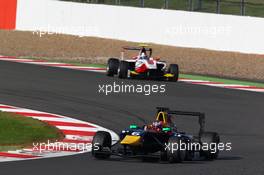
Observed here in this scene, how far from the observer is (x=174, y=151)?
14.9m

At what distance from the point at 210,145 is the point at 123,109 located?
664 centimetres

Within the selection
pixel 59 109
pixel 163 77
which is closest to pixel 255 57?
pixel 163 77

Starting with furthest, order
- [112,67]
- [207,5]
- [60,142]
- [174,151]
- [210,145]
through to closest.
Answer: [207,5]
[112,67]
[60,142]
[210,145]
[174,151]

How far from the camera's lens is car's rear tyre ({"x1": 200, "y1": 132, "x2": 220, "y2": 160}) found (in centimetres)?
1573

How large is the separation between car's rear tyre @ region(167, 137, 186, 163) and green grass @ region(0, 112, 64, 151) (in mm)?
2839

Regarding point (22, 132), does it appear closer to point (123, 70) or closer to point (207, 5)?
point (123, 70)

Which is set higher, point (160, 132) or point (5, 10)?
point (5, 10)

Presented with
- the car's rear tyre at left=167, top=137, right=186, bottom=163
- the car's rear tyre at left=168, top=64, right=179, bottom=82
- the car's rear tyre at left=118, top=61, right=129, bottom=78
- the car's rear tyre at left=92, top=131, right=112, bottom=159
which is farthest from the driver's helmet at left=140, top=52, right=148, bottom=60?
the car's rear tyre at left=167, top=137, right=186, bottom=163

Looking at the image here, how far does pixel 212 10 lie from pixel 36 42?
7183 millimetres

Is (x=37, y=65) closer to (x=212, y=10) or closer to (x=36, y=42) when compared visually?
(x=36, y=42)

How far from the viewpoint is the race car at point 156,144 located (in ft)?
49.0

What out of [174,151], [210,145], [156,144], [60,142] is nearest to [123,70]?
[60,142]

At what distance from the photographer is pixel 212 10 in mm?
39344

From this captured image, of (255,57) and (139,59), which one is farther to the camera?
(255,57)
